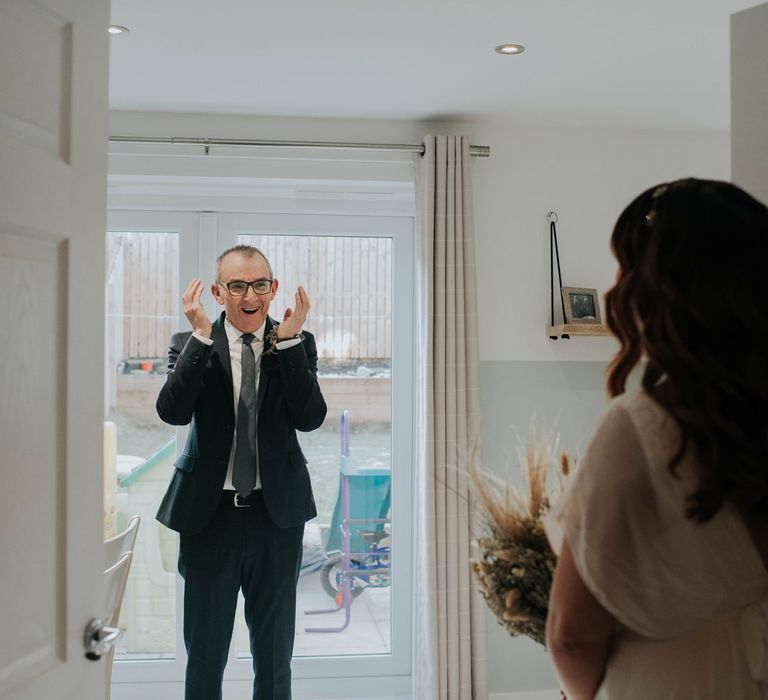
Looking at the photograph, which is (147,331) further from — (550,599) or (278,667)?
(550,599)

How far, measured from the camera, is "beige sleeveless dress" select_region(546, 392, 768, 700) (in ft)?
3.66

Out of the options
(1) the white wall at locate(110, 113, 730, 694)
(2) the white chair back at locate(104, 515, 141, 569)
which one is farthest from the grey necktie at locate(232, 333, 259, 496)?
(1) the white wall at locate(110, 113, 730, 694)

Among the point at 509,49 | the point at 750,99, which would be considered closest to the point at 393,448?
the point at 509,49

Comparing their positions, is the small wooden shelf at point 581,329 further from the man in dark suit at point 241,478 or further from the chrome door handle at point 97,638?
the chrome door handle at point 97,638

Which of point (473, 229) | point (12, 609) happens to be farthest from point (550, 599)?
point (473, 229)

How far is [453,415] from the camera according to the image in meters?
3.54

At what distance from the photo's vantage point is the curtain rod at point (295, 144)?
3523 mm

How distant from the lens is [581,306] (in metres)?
3.74

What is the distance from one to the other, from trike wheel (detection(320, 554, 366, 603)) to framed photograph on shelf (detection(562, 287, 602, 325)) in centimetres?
146

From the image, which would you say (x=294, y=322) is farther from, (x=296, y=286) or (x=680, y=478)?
(x=680, y=478)

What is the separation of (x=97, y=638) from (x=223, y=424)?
52.4 inches

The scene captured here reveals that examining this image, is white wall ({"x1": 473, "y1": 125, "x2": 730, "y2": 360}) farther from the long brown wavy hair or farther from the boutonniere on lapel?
the long brown wavy hair

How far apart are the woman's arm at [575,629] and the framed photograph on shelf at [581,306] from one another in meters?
2.57

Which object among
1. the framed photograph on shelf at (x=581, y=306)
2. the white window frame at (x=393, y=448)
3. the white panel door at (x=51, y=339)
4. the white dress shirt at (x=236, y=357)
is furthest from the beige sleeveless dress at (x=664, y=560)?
the white window frame at (x=393, y=448)
